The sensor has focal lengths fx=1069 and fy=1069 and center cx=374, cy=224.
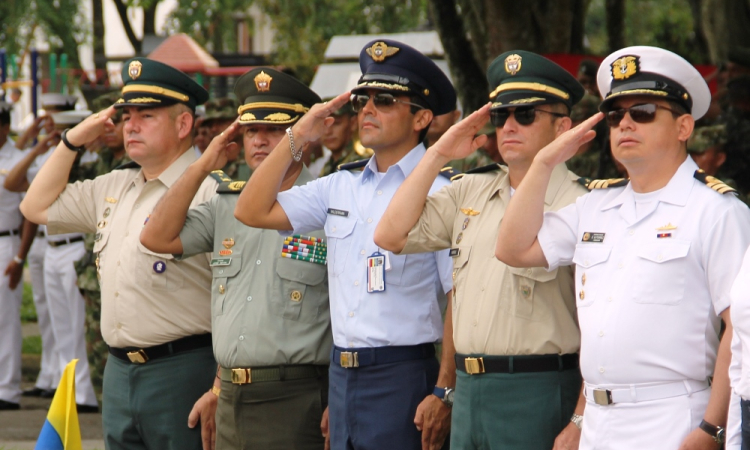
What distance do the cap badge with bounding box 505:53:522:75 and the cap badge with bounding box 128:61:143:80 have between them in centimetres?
204

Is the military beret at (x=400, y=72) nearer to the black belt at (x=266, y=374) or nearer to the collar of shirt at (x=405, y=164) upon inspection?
the collar of shirt at (x=405, y=164)

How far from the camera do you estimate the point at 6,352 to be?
8.91m

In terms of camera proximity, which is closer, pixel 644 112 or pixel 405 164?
pixel 644 112

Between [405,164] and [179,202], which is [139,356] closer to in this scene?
[179,202]

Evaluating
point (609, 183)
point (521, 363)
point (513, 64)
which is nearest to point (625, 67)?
point (609, 183)

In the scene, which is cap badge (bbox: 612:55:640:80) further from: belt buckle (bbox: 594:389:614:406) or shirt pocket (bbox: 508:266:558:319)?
belt buckle (bbox: 594:389:614:406)

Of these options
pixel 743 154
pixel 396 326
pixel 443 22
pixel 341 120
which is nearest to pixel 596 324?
pixel 396 326

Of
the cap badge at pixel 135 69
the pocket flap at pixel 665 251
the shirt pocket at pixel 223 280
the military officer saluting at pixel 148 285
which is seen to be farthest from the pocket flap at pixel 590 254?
the cap badge at pixel 135 69

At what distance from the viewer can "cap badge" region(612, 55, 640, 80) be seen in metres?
3.57

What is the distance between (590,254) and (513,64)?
0.85m

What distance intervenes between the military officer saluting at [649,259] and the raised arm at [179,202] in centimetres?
159

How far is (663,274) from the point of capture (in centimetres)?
334

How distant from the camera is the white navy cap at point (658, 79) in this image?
138 inches

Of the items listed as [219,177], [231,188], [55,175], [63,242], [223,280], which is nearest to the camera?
[223,280]
